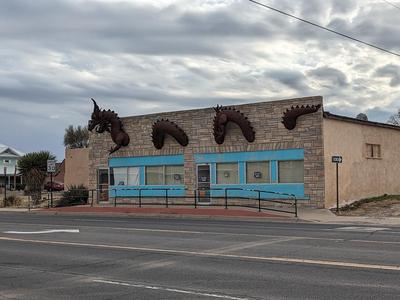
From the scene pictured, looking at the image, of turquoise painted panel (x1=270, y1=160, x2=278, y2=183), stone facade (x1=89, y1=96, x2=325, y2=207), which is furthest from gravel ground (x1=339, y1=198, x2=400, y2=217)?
turquoise painted panel (x1=270, y1=160, x2=278, y2=183)

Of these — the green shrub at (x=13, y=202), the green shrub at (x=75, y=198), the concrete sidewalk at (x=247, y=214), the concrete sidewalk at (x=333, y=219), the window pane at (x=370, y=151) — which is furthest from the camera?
the green shrub at (x=13, y=202)

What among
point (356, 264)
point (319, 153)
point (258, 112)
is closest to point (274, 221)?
point (319, 153)

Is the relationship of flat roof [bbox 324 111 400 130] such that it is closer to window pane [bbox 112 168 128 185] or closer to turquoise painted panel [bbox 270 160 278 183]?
turquoise painted panel [bbox 270 160 278 183]

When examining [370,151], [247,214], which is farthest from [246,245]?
[370,151]

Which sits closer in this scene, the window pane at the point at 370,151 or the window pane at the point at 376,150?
the window pane at the point at 370,151

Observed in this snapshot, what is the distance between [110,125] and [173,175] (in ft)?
17.3

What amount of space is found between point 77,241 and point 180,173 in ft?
51.4

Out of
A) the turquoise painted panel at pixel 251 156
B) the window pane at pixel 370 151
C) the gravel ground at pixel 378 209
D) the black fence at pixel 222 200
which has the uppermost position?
the window pane at pixel 370 151

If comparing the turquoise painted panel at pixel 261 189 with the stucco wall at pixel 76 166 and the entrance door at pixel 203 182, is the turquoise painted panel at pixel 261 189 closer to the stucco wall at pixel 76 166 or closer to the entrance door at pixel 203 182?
the entrance door at pixel 203 182

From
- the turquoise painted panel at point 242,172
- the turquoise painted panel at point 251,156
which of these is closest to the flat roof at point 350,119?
the turquoise painted panel at point 251,156

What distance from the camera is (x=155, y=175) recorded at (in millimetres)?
31266

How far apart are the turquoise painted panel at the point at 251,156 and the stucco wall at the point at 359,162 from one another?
1593 mm

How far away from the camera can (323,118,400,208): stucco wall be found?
25.6 meters

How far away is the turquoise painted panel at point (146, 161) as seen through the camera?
3020 centimetres
